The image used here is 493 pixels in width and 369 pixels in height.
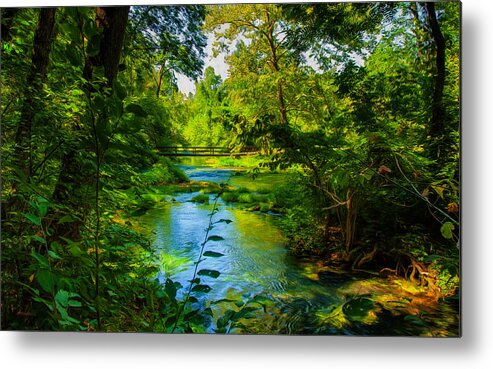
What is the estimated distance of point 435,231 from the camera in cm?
173

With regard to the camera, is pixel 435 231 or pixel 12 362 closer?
pixel 435 231

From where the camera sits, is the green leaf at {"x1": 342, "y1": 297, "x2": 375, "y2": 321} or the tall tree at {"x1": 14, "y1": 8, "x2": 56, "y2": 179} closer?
the green leaf at {"x1": 342, "y1": 297, "x2": 375, "y2": 321}

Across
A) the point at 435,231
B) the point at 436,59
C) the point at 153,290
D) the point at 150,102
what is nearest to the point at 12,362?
the point at 153,290

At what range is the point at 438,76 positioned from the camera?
1.73 m

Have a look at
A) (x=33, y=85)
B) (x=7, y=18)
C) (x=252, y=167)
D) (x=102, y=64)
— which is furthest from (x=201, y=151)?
(x=7, y=18)

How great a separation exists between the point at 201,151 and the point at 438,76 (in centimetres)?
118

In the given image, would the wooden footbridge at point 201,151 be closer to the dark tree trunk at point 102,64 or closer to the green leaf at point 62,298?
the dark tree trunk at point 102,64

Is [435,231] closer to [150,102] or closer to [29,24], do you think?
[150,102]

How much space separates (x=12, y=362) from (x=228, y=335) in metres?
1.11

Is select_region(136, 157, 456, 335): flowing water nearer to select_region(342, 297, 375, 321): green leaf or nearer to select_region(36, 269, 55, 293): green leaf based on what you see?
select_region(342, 297, 375, 321): green leaf

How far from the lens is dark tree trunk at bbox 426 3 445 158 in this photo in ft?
5.67

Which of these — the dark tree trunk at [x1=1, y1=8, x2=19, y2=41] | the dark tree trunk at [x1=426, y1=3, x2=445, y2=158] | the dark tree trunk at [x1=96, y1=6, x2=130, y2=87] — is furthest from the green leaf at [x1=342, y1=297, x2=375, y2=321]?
the dark tree trunk at [x1=1, y1=8, x2=19, y2=41]

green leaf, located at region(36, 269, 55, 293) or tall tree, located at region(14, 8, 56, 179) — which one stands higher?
tall tree, located at region(14, 8, 56, 179)

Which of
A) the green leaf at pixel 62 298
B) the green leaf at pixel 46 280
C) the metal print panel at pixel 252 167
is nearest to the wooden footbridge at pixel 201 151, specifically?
the metal print panel at pixel 252 167
